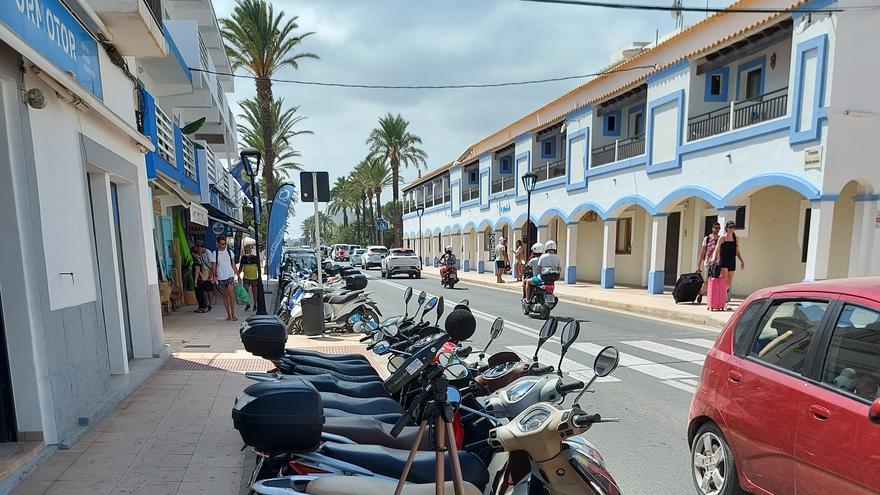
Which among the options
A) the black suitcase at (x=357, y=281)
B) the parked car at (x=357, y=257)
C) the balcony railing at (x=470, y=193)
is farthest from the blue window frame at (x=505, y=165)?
the black suitcase at (x=357, y=281)

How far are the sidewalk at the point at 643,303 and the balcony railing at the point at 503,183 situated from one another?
8.20 metres

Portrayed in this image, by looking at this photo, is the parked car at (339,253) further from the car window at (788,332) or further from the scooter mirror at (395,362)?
the car window at (788,332)

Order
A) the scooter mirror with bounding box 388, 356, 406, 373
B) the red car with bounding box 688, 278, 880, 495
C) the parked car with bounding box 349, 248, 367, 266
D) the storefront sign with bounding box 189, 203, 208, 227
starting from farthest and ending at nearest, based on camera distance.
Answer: the parked car with bounding box 349, 248, 367, 266
the storefront sign with bounding box 189, 203, 208, 227
the scooter mirror with bounding box 388, 356, 406, 373
the red car with bounding box 688, 278, 880, 495

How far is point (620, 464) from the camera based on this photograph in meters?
3.64

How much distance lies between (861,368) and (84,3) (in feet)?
24.4

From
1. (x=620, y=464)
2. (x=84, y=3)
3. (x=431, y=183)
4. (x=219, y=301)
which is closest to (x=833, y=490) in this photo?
(x=620, y=464)

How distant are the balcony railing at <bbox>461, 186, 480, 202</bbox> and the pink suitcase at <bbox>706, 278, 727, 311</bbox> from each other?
61.7 ft

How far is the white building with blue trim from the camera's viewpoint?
9391mm

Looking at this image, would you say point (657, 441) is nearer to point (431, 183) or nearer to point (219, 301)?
point (219, 301)

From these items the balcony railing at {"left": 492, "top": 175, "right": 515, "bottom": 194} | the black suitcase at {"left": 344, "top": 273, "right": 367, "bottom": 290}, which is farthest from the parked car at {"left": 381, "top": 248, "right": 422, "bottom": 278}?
the black suitcase at {"left": 344, "top": 273, "right": 367, "bottom": 290}

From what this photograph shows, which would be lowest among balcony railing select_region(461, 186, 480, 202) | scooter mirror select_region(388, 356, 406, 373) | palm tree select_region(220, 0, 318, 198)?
scooter mirror select_region(388, 356, 406, 373)

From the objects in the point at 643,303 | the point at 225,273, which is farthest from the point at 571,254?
the point at 225,273

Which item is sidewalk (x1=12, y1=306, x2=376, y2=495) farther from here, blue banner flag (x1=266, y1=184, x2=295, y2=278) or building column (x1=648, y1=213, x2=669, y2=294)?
building column (x1=648, y1=213, x2=669, y2=294)

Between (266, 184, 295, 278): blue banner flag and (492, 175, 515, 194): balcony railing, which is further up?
(492, 175, 515, 194): balcony railing
